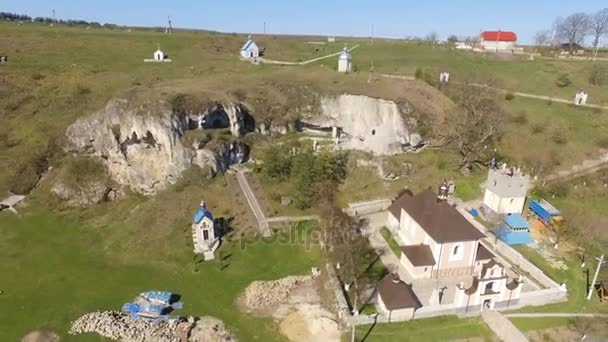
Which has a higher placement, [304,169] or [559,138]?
[559,138]

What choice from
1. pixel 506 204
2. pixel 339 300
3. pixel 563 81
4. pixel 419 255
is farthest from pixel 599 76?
pixel 339 300

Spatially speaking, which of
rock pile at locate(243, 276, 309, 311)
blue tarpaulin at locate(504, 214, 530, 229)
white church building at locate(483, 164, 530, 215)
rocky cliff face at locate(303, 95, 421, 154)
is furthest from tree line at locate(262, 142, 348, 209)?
blue tarpaulin at locate(504, 214, 530, 229)

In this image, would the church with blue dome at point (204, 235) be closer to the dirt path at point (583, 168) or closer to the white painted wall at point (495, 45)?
the dirt path at point (583, 168)

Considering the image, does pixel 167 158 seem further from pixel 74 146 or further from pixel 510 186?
pixel 510 186

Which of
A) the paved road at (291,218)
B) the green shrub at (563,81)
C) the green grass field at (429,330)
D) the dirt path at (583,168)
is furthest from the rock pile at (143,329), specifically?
the green shrub at (563,81)

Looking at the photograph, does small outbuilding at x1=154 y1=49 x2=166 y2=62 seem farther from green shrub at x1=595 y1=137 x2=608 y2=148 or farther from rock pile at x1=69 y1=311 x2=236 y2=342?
green shrub at x1=595 y1=137 x2=608 y2=148

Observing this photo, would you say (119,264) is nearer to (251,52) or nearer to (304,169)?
(304,169)
